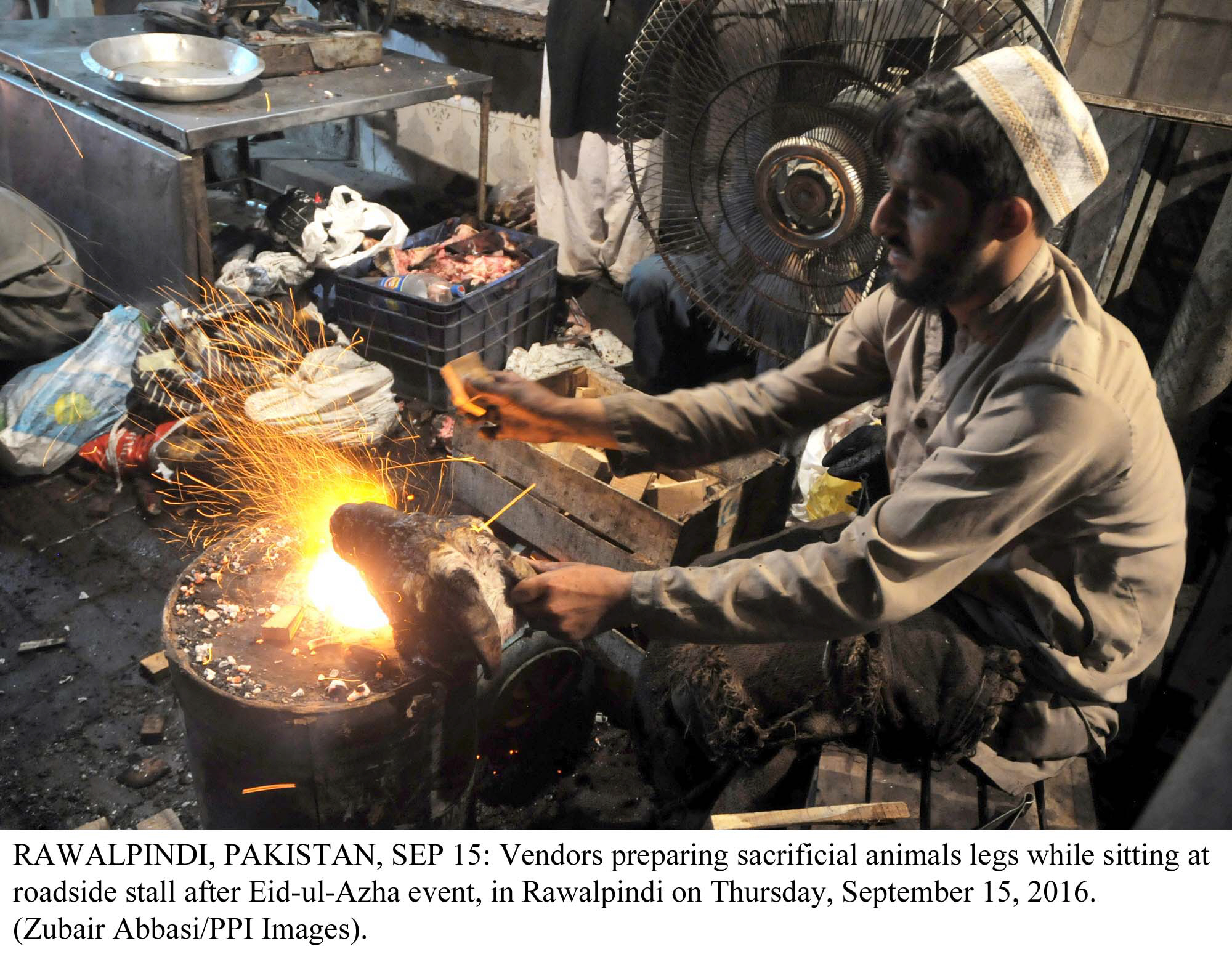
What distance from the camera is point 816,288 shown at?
2867mm

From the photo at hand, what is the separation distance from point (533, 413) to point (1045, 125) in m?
1.47

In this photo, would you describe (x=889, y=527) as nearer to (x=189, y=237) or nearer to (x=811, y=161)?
(x=811, y=161)

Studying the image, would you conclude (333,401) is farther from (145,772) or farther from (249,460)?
(145,772)

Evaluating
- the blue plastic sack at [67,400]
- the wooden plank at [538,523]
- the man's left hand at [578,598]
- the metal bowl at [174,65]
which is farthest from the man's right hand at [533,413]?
the metal bowl at [174,65]

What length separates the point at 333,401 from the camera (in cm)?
474

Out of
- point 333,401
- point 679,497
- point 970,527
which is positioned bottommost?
point 333,401

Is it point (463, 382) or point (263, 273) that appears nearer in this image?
point (463, 382)

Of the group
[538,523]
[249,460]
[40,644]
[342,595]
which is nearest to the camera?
[342,595]

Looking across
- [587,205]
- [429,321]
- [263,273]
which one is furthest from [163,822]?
[587,205]

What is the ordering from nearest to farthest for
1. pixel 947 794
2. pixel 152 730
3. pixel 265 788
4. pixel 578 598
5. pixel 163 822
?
pixel 578 598, pixel 947 794, pixel 265 788, pixel 163 822, pixel 152 730

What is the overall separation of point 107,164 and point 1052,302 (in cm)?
503
